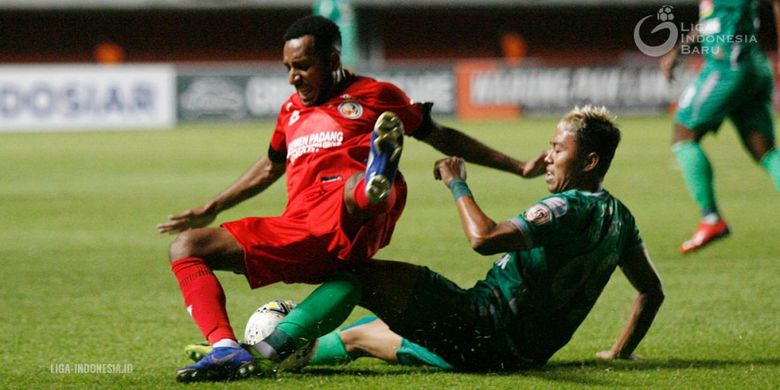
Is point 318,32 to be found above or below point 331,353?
above

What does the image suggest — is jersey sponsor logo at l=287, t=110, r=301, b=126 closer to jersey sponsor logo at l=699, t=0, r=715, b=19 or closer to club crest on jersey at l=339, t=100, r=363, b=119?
club crest on jersey at l=339, t=100, r=363, b=119

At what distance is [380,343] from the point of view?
5383 mm

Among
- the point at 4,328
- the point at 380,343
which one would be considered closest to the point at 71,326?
the point at 4,328

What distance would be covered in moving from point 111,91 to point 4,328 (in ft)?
76.1

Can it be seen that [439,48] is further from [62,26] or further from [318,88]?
[318,88]

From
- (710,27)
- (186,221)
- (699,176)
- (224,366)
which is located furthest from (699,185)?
(224,366)

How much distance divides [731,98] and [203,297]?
5.59 metres

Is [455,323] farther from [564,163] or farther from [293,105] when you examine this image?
[293,105]

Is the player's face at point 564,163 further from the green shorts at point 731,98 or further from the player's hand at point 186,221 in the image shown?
the green shorts at point 731,98

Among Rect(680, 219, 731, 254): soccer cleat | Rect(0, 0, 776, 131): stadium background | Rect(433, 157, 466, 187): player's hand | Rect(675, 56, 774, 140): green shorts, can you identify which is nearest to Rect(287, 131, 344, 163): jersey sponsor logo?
Rect(433, 157, 466, 187): player's hand

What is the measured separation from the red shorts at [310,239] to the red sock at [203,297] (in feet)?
0.53

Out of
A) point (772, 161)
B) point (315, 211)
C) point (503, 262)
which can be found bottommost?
point (772, 161)

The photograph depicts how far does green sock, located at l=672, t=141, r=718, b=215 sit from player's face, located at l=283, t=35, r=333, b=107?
4.63 metres

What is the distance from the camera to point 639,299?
5332mm
